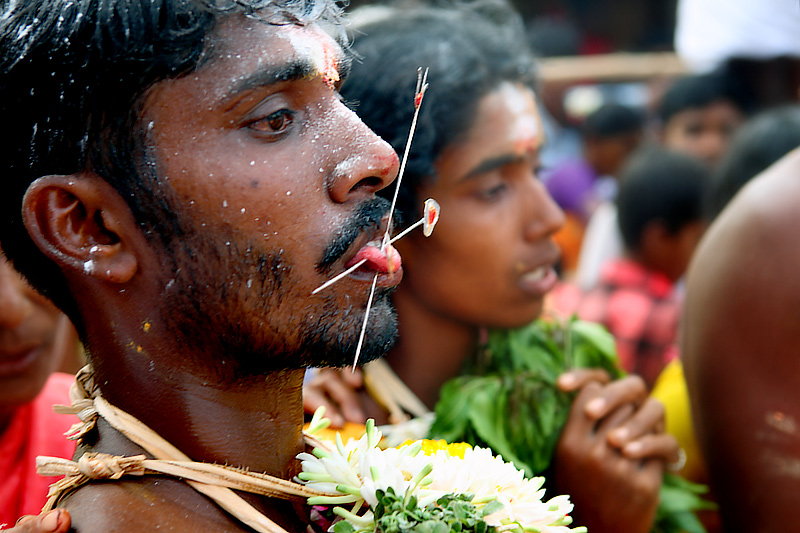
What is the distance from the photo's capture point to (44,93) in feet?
4.85

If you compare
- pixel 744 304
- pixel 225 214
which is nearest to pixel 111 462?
pixel 225 214

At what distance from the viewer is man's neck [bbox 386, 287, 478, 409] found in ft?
8.71

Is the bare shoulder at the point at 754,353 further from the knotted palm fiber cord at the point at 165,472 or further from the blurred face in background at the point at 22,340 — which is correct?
the blurred face in background at the point at 22,340

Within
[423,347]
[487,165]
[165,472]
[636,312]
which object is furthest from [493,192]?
[636,312]

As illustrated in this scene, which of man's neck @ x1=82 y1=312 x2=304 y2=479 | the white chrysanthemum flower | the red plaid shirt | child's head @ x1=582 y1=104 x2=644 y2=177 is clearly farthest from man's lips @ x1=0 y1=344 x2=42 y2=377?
child's head @ x1=582 y1=104 x2=644 y2=177

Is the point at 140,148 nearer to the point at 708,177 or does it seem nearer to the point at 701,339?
the point at 701,339

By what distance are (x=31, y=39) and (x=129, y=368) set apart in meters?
0.62

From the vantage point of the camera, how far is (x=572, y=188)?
6898 mm

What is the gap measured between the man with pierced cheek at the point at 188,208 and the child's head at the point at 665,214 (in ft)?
11.6

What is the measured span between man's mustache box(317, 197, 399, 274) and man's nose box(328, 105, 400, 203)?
0.09 ft

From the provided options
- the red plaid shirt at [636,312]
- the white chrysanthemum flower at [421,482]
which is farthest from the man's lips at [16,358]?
the red plaid shirt at [636,312]

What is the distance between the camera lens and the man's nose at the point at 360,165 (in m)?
1.50

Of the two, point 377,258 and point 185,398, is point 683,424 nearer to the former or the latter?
point 377,258

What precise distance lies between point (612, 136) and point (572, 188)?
2.60 ft
